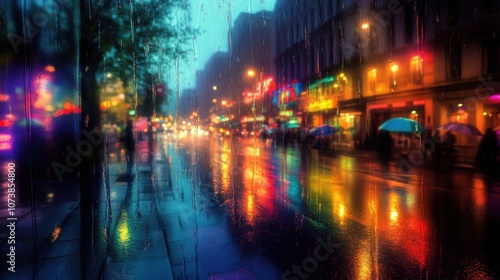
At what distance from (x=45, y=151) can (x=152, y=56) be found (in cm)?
909

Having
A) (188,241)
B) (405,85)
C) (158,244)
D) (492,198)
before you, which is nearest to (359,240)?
(188,241)

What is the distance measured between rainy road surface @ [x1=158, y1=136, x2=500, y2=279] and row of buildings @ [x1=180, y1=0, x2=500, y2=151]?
11835 mm

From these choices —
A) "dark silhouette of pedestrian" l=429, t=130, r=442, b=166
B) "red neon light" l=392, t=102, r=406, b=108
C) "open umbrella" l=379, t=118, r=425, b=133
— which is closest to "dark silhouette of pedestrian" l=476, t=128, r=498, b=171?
"dark silhouette of pedestrian" l=429, t=130, r=442, b=166

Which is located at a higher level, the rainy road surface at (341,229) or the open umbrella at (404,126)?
the open umbrella at (404,126)

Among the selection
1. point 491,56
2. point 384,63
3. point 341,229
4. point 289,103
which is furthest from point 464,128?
point 289,103

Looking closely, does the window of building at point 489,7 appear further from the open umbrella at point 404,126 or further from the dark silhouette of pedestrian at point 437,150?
the open umbrella at point 404,126

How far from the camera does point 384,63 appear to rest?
87.7ft

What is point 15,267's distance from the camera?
4203mm

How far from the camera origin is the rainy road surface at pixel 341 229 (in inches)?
166

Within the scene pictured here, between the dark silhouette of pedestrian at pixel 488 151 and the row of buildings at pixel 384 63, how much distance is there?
16.0ft

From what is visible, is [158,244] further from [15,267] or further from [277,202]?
[277,202]

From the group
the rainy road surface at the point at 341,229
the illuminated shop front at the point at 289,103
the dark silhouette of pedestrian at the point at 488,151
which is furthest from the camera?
the illuminated shop front at the point at 289,103

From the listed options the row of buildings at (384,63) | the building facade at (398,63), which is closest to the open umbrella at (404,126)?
the building facade at (398,63)

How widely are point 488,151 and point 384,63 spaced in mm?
14041
